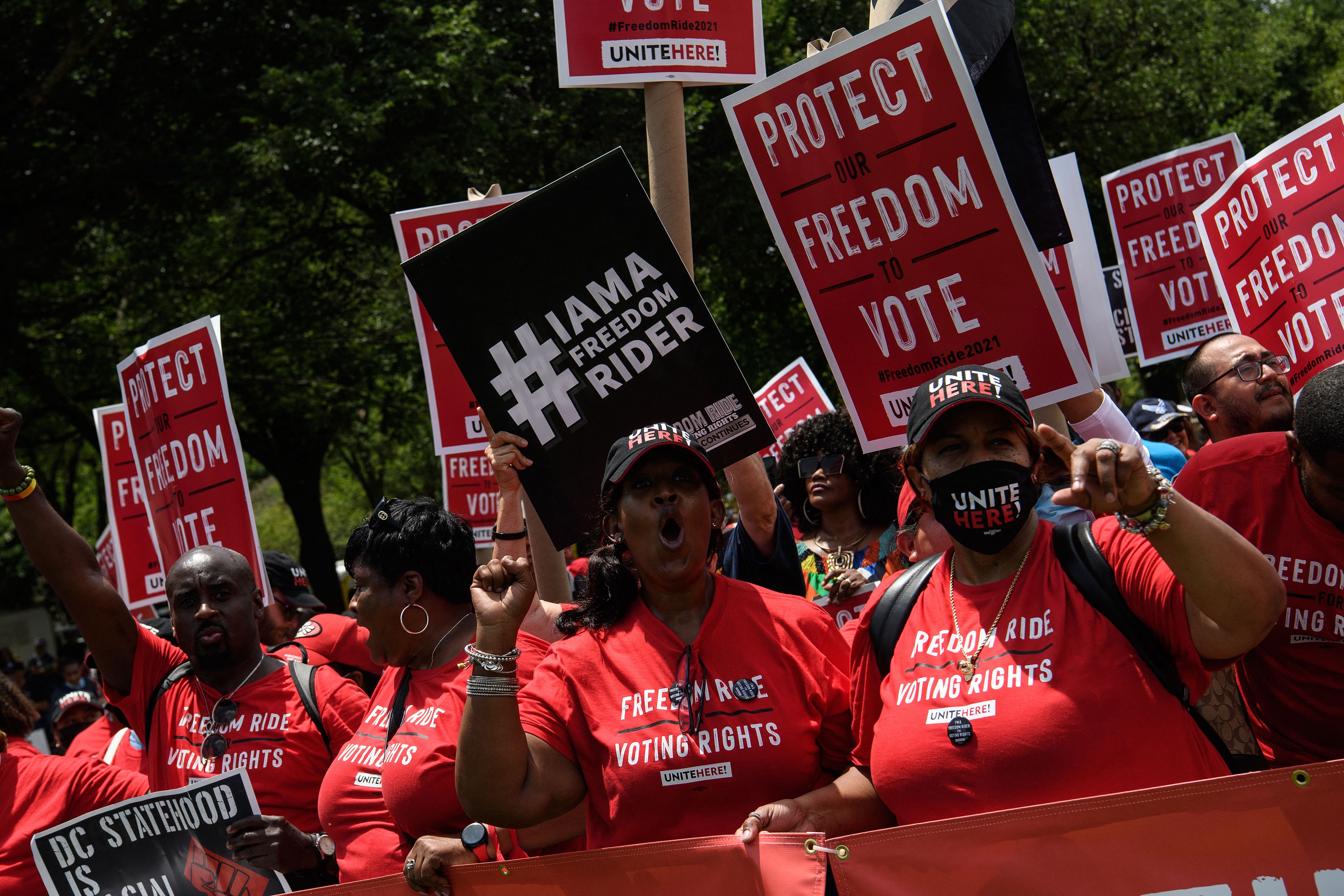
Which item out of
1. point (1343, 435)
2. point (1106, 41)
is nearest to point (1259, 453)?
point (1343, 435)

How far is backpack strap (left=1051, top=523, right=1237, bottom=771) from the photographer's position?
8.14 ft

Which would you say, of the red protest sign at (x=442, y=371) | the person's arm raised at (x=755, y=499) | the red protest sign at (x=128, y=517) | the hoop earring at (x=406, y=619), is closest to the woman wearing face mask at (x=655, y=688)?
the person's arm raised at (x=755, y=499)

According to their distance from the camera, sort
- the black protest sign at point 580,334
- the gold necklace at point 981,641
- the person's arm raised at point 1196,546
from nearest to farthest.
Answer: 1. the person's arm raised at point 1196,546
2. the gold necklace at point 981,641
3. the black protest sign at point 580,334

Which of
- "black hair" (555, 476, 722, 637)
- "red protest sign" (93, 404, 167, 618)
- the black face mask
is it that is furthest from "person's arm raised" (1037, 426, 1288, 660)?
"red protest sign" (93, 404, 167, 618)

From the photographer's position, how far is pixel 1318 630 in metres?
3.02

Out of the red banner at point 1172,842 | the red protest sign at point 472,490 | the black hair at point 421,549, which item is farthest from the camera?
the red protest sign at point 472,490

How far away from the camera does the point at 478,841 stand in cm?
A: 312

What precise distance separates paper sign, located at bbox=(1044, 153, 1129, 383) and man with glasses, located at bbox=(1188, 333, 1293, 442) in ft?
Result: 0.97

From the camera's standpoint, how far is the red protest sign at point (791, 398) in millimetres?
7941

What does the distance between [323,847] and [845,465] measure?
8.54 feet

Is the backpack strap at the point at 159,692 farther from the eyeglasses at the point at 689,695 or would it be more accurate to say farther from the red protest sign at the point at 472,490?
the red protest sign at the point at 472,490

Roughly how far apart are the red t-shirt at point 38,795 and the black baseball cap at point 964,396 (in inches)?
105

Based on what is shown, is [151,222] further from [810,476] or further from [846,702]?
[846,702]

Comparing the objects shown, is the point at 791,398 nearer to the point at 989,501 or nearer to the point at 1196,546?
the point at 989,501
